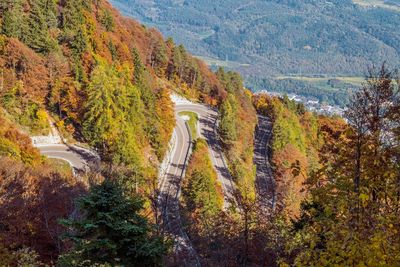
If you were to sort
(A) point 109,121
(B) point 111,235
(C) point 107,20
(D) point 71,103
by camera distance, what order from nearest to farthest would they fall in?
(B) point 111,235
(A) point 109,121
(D) point 71,103
(C) point 107,20

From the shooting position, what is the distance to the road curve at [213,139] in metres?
42.9

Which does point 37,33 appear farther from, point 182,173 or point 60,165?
point 182,173

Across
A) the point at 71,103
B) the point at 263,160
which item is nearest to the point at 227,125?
the point at 263,160

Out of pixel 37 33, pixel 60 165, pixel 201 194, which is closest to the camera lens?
pixel 60 165

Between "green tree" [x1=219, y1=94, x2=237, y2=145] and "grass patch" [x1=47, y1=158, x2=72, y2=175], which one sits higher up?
"green tree" [x1=219, y1=94, x2=237, y2=145]

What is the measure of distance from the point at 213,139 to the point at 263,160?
290 inches

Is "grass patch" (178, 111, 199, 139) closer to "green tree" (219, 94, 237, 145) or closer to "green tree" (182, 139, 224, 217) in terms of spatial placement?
"green tree" (219, 94, 237, 145)

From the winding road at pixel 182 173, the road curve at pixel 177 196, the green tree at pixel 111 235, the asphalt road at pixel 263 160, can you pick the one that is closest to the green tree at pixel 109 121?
the road curve at pixel 177 196

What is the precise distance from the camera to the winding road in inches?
1022

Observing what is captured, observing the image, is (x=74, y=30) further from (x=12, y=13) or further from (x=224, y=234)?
(x=224, y=234)

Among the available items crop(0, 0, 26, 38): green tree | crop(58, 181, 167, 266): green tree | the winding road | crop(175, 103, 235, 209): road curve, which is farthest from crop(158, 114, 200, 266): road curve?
crop(0, 0, 26, 38): green tree

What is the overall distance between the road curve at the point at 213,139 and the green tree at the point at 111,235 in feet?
88.5

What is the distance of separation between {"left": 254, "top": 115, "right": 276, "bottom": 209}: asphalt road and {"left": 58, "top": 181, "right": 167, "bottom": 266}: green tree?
2921 cm

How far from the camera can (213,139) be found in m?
51.2
